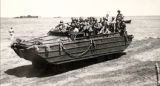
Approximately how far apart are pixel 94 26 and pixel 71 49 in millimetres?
2100

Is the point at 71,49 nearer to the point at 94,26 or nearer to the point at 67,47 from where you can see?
the point at 67,47

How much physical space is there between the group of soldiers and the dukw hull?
18.0 inches

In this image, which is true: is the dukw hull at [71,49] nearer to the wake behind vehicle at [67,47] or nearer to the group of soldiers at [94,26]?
the wake behind vehicle at [67,47]

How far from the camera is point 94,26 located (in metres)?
13.7

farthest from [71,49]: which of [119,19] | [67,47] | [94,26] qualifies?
[119,19]

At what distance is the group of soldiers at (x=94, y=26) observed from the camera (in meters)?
13.3

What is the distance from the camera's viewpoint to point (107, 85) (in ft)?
32.0

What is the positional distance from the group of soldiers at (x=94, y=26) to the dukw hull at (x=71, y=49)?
0.46 meters

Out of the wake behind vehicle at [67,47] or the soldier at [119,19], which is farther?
the soldier at [119,19]

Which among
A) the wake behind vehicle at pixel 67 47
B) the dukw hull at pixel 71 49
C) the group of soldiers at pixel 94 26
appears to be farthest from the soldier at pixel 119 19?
the dukw hull at pixel 71 49

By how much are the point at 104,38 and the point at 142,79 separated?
385cm

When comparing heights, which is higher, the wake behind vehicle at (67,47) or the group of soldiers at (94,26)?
the group of soldiers at (94,26)

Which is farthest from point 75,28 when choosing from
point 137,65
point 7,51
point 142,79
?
point 7,51

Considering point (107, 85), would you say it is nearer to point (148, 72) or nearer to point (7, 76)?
point (148, 72)
